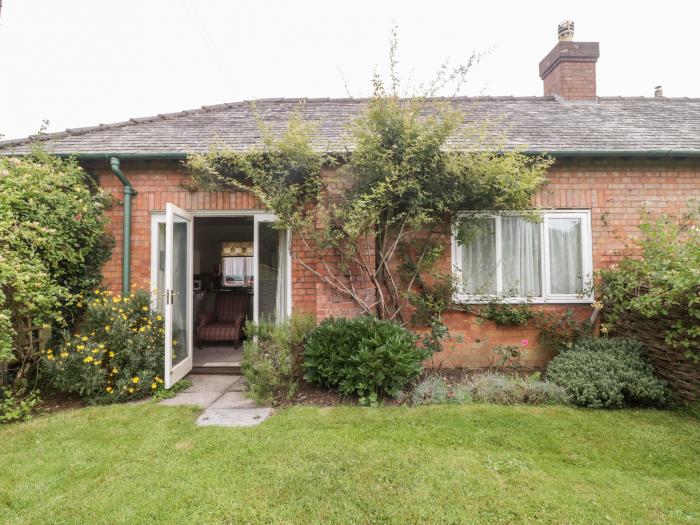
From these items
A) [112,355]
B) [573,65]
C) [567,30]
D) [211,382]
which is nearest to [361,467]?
[211,382]

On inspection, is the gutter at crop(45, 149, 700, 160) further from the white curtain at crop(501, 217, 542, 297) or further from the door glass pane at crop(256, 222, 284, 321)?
the door glass pane at crop(256, 222, 284, 321)

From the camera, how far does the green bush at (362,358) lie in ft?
14.0

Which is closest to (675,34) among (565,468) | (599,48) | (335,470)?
(599,48)

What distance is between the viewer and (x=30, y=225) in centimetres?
427

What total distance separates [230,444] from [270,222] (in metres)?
3.40

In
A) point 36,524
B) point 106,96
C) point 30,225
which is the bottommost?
point 36,524

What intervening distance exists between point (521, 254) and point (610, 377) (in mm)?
2164

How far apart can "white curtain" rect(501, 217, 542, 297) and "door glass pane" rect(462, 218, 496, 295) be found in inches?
6.9

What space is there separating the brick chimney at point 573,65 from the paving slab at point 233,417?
871cm

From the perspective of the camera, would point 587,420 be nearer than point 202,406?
Yes

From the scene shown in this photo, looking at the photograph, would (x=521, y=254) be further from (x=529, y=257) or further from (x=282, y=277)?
(x=282, y=277)

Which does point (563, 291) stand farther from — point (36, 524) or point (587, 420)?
point (36, 524)

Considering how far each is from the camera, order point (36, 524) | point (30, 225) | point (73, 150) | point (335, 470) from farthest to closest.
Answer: point (73, 150)
point (30, 225)
point (335, 470)
point (36, 524)

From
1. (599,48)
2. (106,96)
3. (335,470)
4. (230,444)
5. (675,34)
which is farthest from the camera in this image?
(106,96)
